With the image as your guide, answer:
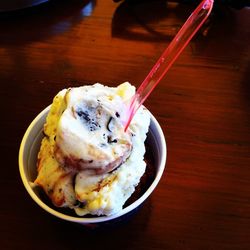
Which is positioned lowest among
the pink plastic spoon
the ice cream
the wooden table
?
the wooden table

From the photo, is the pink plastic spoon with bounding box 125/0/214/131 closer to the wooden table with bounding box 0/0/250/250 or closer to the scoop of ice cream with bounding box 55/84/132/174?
the scoop of ice cream with bounding box 55/84/132/174

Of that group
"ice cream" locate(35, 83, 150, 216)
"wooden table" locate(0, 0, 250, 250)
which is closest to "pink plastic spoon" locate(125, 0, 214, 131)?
"ice cream" locate(35, 83, 150, 216)

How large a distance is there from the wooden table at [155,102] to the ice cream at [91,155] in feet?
0.44

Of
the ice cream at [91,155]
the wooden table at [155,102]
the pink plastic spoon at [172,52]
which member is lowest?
the wooden table at [155,102]

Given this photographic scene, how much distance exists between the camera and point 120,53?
0.94m

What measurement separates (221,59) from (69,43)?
0.37 m

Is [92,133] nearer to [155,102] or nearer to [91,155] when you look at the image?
[91,155]

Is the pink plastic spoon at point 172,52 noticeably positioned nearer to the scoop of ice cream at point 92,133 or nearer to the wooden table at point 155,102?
the scoop of ice cream at point 92,133

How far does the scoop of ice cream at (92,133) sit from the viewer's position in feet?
1.70

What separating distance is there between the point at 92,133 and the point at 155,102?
32cm

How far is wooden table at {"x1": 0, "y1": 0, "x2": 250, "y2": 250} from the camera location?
656mm

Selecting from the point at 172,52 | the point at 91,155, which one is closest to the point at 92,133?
the point at 91,155

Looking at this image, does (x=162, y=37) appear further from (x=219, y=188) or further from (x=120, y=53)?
(x=219, y=188)

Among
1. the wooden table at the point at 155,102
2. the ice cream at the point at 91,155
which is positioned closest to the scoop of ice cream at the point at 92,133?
the ice cream at the point at 91,155
